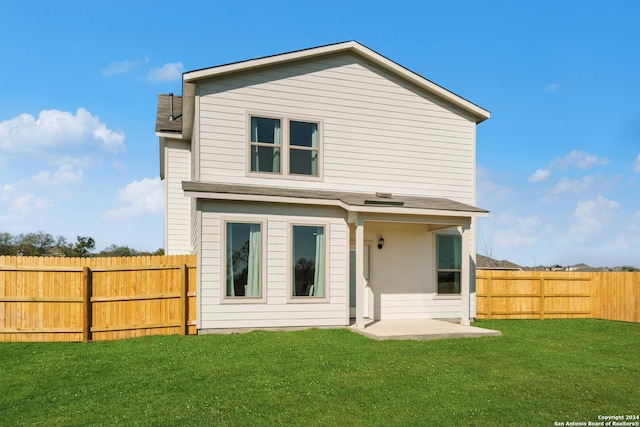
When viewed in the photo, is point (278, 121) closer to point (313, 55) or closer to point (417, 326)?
point (313, 55)

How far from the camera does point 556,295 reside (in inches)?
639

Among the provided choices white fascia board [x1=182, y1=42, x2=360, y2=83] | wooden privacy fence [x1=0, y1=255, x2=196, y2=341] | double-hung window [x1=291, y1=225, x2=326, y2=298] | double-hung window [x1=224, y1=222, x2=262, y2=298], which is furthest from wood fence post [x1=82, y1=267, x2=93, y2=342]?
white fascia board [x1=182, y1=42, x2=360, y2=83]

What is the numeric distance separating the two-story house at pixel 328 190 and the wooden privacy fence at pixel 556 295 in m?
1.25

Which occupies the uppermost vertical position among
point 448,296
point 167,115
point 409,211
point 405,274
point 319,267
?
point 167,115

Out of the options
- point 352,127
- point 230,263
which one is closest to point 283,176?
point 352,127

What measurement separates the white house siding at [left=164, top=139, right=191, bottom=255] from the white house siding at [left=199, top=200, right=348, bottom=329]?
5100mm

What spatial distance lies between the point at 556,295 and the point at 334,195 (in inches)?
349

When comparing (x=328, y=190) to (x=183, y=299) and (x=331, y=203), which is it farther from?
(x=183, y=299)

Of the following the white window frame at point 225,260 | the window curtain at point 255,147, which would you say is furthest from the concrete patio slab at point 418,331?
the window curtain at point 255,147

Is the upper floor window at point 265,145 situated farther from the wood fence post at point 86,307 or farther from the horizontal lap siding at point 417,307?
the horizontal lap siding at point 417,307

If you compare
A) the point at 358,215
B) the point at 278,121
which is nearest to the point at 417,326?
the point at 358,215

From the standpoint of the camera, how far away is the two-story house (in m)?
11.8

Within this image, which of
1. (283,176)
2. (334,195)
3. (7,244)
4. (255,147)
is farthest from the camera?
(7,244)

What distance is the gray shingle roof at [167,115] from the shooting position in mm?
16061
